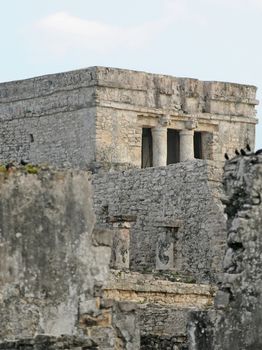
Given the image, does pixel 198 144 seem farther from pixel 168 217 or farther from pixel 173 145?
pixel 168 217

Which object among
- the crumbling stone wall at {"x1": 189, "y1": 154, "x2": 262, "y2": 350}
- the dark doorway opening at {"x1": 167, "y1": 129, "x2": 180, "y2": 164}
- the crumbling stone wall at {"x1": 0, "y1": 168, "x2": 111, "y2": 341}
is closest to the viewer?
the crumbling stone wall at {"x1": 189, "y1": 154, "x2": 262, "y2": 350}

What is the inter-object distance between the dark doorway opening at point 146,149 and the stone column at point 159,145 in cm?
27

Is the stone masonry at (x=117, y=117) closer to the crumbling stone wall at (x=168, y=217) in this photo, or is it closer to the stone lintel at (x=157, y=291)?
the crumbling stone wall at (x=168, y=217)

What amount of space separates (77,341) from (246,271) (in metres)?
2.00

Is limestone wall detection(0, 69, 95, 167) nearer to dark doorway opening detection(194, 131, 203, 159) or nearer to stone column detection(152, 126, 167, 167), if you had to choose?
stone column detection(152, 126, 167, 167)

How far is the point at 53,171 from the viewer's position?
14.5m

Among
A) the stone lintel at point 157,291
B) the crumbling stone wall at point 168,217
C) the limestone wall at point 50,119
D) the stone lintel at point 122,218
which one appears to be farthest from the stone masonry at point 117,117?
the stone lintel at point 157,291

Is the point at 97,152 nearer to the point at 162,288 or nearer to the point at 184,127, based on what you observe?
the point at 184,127

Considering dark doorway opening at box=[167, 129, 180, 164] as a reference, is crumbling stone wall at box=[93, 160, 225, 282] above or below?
below

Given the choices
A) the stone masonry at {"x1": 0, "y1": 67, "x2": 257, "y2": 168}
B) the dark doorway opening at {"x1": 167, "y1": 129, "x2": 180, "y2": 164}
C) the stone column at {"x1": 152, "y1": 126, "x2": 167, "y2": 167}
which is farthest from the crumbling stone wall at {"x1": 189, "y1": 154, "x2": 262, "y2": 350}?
the dark doorway opening at {"x1": 167, "y1": 129, "x2": 180, "y2": 164}

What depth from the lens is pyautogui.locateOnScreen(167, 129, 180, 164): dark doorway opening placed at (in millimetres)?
34312

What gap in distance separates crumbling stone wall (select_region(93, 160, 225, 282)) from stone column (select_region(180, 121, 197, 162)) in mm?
4038

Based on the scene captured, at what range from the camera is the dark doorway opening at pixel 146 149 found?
3395 cm

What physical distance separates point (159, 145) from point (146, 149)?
2.58ft
